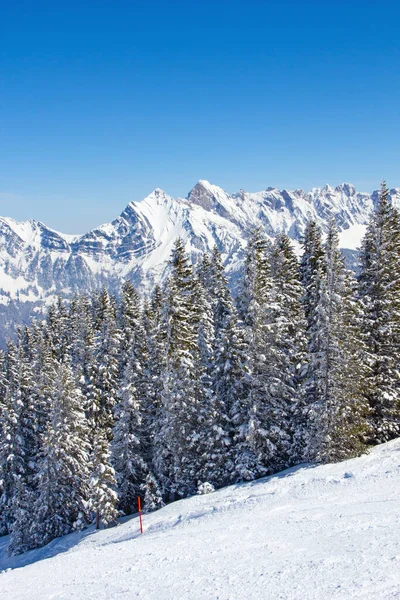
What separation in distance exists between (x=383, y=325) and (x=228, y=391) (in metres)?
9.90

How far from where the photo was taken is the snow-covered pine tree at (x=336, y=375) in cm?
2208

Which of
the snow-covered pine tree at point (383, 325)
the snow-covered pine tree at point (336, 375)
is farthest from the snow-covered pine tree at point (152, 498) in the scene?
the snow-covered pine tree at point (383, 325)

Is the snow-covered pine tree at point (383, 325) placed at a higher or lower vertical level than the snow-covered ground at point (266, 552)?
higher

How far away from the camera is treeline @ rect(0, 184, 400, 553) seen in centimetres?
2305

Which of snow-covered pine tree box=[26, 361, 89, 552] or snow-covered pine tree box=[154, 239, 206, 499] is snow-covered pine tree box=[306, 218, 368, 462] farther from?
snow-covered pine tree box=[26, 361, 89, 552]

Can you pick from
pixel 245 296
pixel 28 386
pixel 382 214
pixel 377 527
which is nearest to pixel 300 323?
pixel 245 296

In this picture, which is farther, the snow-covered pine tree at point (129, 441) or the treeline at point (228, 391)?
the snow-covered pine tree at point (129, 441)

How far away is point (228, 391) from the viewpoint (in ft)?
88.4

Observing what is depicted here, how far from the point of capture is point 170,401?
28.2 m

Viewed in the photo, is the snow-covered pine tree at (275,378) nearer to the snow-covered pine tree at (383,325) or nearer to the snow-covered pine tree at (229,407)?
the snow-covered pine tree at (229,407)

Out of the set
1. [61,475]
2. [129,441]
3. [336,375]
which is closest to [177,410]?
[129,441]

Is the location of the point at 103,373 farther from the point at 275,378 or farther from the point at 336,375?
the point at 336,375

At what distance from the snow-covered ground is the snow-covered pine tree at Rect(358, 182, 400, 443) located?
4464mm

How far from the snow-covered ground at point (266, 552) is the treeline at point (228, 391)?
4467 mm
